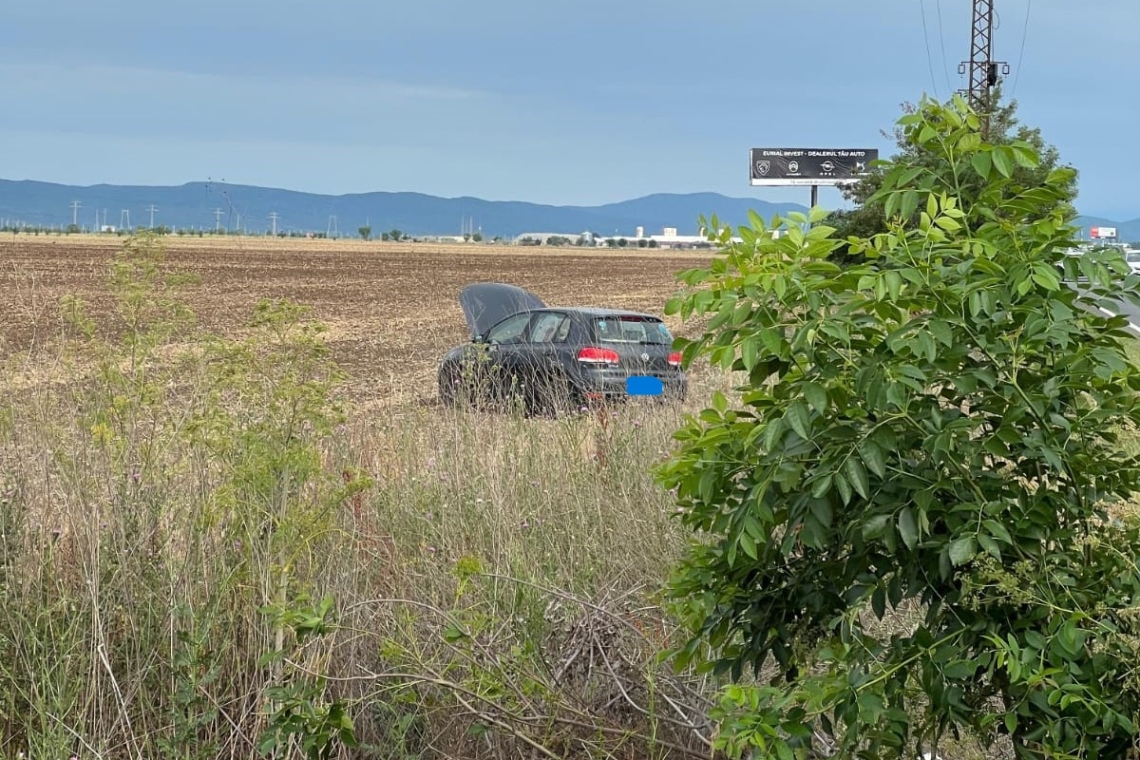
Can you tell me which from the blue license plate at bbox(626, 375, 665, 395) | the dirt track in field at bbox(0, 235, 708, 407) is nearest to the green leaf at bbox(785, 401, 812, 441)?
the dirt track in field at bbox(0, 235, 708, 407)

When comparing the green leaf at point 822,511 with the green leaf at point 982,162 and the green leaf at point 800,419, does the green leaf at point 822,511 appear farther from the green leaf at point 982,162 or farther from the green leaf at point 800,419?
the green leaf at point 982,162

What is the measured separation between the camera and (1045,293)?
2.66 meters

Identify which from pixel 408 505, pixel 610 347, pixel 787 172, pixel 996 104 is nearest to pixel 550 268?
pixel 996 104

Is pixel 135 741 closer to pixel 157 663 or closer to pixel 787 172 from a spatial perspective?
pixel 157 663

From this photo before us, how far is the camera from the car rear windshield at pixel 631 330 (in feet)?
44.3

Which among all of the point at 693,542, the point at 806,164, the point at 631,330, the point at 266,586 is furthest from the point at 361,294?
the point at 693,542

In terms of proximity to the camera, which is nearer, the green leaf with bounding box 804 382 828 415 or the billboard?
the green leaf with bounding box 804 382 828 415

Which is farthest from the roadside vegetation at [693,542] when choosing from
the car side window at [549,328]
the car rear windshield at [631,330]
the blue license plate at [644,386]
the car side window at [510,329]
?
the car side window at [510,329]

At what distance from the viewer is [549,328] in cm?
1427

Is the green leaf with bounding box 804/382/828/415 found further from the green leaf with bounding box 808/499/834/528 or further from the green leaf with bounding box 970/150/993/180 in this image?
the green leaf with bounding box 970/150/993/180

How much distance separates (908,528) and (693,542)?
877mm

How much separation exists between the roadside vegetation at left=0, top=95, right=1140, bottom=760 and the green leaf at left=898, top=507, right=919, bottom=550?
0.01m

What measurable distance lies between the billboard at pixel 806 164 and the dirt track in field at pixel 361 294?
2764 millimetres

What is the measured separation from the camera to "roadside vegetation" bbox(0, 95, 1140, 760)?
8.36ft
